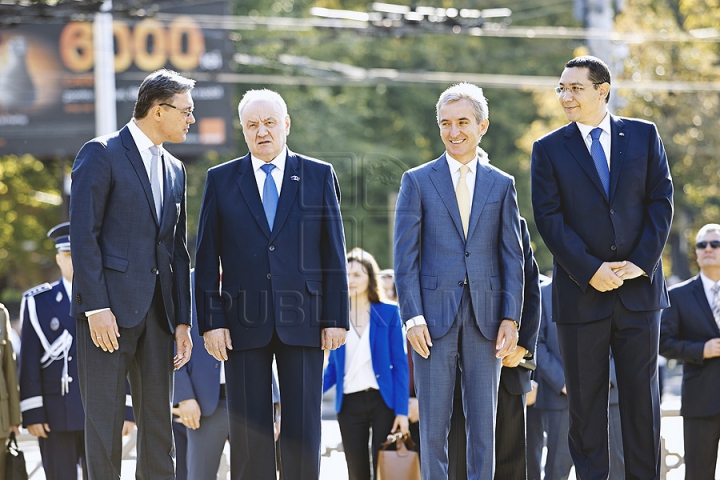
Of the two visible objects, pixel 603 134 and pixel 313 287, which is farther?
pixel 603 134

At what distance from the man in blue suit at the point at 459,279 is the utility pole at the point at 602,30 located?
12879mm

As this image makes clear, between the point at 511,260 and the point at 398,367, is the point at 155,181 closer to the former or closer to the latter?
the point at 511,260

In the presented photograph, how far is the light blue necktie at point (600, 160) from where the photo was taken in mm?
6109

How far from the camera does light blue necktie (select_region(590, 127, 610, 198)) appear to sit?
6109 mm

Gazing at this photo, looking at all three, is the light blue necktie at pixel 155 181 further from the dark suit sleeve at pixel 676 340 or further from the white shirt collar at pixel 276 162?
the dark suit sleeve at pixel 676 340

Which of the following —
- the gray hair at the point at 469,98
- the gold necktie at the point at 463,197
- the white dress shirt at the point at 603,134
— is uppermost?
the gray hair at the point at 469,98

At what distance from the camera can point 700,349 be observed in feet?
26.3

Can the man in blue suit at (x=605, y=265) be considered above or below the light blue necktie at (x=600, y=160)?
below

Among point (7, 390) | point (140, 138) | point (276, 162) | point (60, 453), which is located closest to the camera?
point (140, 138)

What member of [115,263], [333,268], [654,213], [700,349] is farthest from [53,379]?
[700,349]

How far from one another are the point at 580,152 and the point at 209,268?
225 cm

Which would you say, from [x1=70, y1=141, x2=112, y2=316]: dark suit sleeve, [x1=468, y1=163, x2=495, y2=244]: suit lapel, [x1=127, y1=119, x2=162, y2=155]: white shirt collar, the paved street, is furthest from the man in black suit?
[x1=70, y1=141, x2=112, y2=316]: dark suit sleeve

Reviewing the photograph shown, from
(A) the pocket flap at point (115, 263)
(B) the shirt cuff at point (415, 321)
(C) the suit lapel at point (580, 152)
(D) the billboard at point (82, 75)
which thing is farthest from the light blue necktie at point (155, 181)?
(D) the billboard at point (82, 75)

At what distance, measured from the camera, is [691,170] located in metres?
24.0
